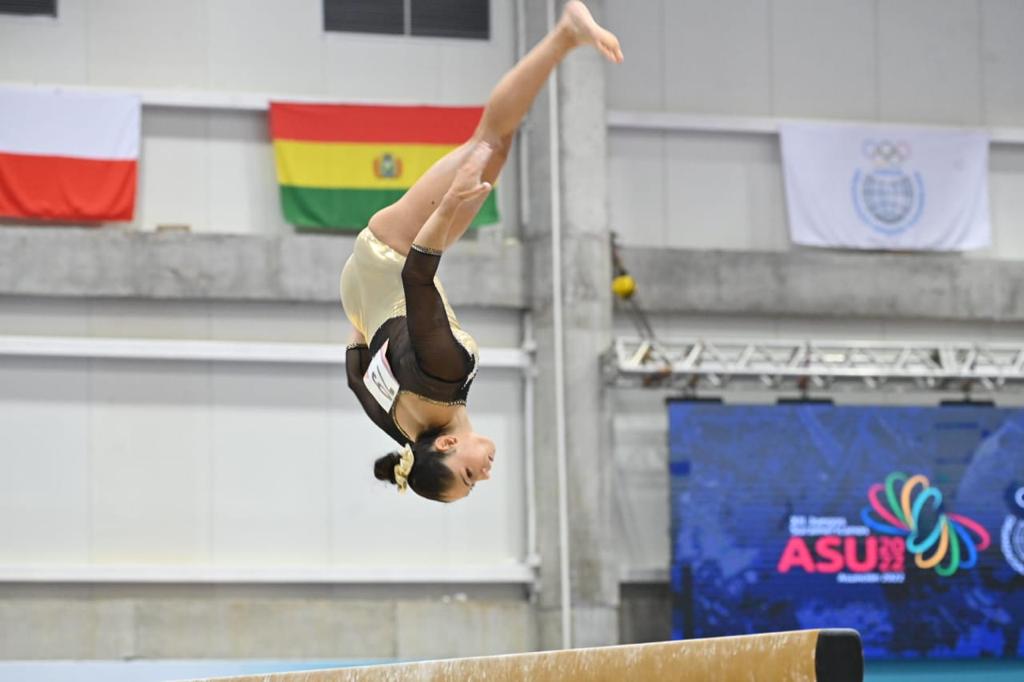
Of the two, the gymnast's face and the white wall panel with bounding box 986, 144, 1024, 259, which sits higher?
the white wall panel with bounding box 986, 144, 1024, 259

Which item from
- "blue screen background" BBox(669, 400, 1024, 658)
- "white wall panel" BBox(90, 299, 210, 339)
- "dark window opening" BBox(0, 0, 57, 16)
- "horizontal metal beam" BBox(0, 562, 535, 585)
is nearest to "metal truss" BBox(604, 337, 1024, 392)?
"blue screen background" BBox(669, 400, 1024, 658)

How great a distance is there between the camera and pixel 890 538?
12664mm

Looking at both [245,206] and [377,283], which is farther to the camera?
[245,206]

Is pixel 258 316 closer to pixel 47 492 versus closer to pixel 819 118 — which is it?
pixel 47 492

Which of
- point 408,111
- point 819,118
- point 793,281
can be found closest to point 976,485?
point 793,281

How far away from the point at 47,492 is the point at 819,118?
832 cm

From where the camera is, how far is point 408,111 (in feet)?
43.2

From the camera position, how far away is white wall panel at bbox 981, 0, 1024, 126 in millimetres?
14648

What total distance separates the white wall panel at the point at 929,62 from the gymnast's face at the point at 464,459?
10018mm

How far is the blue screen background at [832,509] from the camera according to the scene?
1230 centimetres

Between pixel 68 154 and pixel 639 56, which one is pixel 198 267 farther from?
pixel 639 56

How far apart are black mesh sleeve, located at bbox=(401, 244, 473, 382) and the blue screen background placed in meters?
7.22

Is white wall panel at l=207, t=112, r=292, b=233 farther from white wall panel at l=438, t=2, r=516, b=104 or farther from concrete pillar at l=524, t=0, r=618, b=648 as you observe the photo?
concrete pillar at l=524, t=0, r=618, b=648

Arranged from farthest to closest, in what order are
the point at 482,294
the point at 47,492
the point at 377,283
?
the point at 482,294 → the point at 47,492 → the point at 377,283
